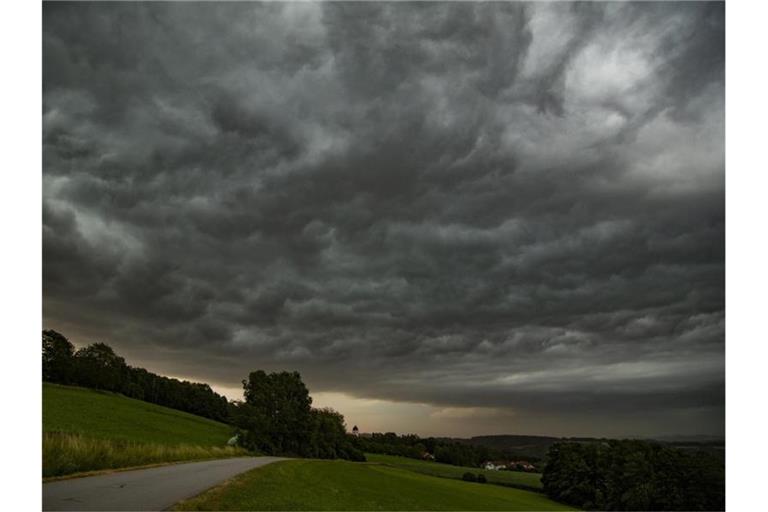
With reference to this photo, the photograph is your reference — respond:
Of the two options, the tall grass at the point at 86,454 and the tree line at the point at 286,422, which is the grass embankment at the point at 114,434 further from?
the tree line at the point at 286,422

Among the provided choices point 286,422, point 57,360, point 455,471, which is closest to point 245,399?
point 286,422

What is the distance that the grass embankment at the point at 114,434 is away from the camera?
66.5 ft

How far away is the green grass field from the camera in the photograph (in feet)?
305

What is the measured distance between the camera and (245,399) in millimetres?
81562

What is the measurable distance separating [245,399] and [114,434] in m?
32.5

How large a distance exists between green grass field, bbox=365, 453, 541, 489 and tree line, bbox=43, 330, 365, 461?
26.5 ft

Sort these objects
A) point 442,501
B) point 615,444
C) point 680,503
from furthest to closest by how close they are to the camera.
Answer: point 615,444 < point 680,503 < point 442,501

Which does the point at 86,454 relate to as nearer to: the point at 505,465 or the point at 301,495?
the point at 301,495

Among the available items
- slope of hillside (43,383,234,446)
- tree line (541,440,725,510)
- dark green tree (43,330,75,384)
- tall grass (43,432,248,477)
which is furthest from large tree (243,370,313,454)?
tree line (541,440,725,510)
